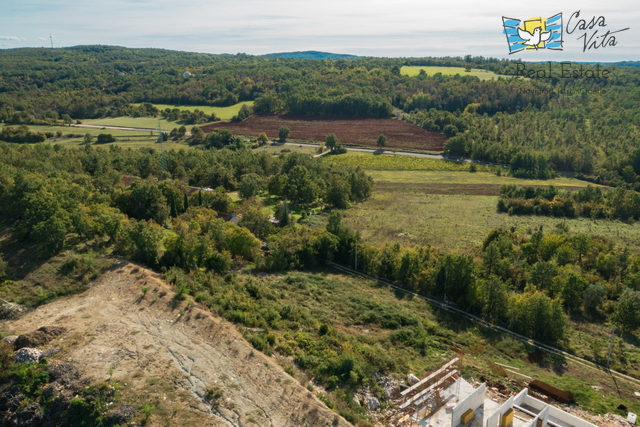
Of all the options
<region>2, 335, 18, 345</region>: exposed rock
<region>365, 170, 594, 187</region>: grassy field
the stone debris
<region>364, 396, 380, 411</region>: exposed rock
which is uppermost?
<region>2, 335, 18, 345</region>: exposed rock

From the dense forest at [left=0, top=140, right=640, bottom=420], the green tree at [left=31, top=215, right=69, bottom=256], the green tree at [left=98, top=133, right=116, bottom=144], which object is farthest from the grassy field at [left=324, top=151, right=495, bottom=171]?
the green tree at [left=31, top=215, right=69, bottom=256]

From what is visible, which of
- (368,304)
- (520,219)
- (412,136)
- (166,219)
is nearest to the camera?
(368,304)

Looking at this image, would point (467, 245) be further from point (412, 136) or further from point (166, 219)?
point (412, 136)

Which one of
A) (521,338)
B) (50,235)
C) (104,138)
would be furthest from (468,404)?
(104,138)

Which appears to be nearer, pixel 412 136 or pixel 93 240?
pixel 93 240

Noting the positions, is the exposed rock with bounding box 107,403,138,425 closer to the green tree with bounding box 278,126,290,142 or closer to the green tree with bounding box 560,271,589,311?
the green tree with bounding box 560,271,589,311

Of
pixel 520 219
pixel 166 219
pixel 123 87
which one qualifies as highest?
pixel 123 87

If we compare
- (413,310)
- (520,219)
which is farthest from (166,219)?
(520,219)
